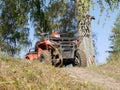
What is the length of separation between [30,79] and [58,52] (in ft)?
23.5

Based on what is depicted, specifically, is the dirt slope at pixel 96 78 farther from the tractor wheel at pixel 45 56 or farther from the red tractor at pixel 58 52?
the red tractor at pixel 58 52

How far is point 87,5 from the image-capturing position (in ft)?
45.9

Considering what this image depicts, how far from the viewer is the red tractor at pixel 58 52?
12688mm

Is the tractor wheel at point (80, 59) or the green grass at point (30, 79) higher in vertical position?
the green grass at point (30, 79)

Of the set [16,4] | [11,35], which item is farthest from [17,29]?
[16,4]

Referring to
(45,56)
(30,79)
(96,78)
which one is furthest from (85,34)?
(30,79)

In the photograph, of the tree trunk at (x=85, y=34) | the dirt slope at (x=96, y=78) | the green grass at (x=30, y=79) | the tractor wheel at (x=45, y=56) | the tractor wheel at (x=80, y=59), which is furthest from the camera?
the tree trunk at (x=85, y=34)

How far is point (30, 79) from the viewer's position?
18.2 feet

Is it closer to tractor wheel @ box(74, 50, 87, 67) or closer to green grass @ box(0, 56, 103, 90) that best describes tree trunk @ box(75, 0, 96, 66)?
tractor wheel @ box(74, 50, 87, 67)

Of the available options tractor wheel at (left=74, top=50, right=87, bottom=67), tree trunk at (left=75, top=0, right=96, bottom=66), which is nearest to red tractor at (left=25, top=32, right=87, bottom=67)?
tractor wheel at (left=74, top=50, right=87, bottom=67)

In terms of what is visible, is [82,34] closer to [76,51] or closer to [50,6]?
[76,51]

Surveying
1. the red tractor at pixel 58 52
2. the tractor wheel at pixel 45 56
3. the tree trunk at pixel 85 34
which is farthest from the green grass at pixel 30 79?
the tree trunk at pixel 85 34

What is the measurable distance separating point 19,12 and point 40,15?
1.40 meters

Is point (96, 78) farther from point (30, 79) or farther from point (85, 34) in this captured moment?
point (85, 34)
